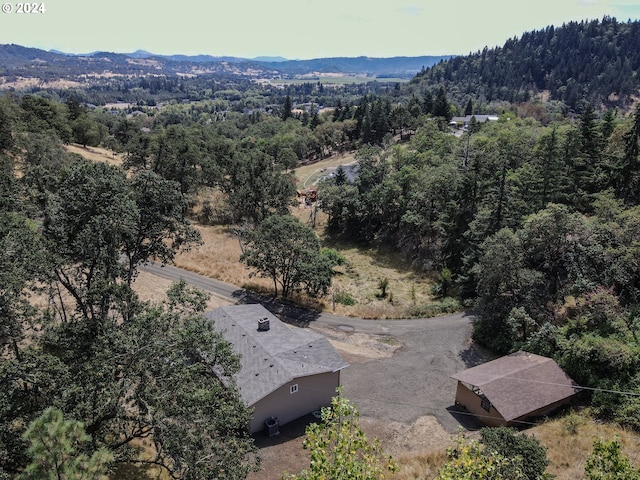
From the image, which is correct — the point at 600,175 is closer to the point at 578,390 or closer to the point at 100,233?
the point at 578,390

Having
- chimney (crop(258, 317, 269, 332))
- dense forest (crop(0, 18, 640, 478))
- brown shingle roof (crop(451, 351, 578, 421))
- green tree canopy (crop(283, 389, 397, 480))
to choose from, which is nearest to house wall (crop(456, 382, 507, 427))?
brown shingle roof (crop(451, 351, 578, 421))

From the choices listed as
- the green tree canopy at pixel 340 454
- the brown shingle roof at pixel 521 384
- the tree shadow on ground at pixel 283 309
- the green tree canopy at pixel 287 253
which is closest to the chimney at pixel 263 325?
the tree shadow on ground at pixel 283 309

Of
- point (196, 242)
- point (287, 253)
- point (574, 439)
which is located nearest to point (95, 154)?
point (287, 253)

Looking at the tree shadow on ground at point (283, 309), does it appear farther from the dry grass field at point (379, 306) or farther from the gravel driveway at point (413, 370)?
the dry grass field at point (379, 306)

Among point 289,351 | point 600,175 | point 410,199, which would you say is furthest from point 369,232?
point 289,351

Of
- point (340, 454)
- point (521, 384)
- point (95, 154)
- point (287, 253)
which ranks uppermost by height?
point (340, 454)

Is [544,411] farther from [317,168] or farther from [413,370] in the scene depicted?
[317,168]
